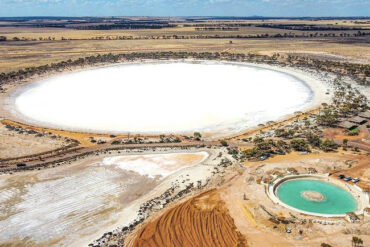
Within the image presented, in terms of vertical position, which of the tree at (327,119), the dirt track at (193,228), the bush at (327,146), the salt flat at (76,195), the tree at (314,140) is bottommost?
the dirt track at (193,228)

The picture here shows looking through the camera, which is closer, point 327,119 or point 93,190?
point 93,190

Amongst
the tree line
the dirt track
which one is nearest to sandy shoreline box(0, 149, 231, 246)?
the dirt track

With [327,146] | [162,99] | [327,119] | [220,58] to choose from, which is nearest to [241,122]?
[327,119]

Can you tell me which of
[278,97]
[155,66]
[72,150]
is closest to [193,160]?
[72,150]

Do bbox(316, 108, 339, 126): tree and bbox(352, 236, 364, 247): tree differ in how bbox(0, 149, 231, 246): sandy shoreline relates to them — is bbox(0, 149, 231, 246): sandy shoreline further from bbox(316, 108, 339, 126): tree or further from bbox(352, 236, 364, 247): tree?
bbox(316, 108, 339, 126): tree

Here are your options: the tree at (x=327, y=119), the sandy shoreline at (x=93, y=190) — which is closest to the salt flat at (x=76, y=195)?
the sandy shoreline at (x=93, y=190)

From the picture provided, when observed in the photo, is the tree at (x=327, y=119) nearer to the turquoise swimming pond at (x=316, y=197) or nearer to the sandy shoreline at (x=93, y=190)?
the turquoise swimming pond at (x=316, y=197)

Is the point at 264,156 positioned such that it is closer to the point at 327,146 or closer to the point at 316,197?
the point at 327,146

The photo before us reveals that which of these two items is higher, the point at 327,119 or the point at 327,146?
the point at 327,119
